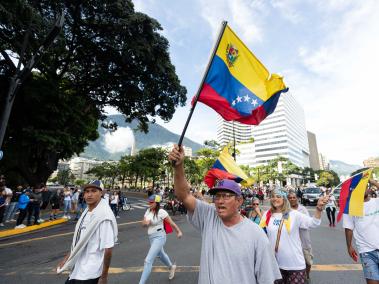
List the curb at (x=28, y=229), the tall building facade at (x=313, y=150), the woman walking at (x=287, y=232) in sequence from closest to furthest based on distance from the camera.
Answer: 1. the woman walking at (x=287, y=232)
2. the curb at (x=28, y=229)
3. the tall building facade at (x=313, y=150)

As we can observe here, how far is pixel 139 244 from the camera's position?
820 cm

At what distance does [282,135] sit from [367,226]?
414 feet

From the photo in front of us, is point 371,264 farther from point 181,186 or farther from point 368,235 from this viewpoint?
point 181,186

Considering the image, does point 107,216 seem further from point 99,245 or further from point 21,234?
point 21,234

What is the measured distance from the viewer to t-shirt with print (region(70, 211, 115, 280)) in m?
2.73

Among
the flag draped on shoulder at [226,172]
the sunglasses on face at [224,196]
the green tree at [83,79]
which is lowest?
the sunglasses on face at [224,196]

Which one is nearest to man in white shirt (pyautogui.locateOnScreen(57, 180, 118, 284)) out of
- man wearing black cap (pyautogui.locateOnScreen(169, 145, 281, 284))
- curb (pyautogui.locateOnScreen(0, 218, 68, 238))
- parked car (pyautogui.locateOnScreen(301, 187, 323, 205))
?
man wearing black cap (pyautogui.locateOnScreen(169, 145, 281, 284))

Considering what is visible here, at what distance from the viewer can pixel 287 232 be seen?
11.0ft

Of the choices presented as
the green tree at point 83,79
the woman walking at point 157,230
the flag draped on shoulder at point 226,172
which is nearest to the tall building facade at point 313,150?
the green tree at point 83,79

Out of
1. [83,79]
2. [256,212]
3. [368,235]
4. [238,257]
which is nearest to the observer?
[238,257]

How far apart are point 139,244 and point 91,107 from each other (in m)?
18.8

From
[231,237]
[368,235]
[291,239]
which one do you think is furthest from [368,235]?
[231,237]

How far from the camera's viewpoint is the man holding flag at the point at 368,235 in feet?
11.0

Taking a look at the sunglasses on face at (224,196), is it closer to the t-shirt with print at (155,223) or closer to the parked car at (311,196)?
the t-shirt with print at (155,223)
